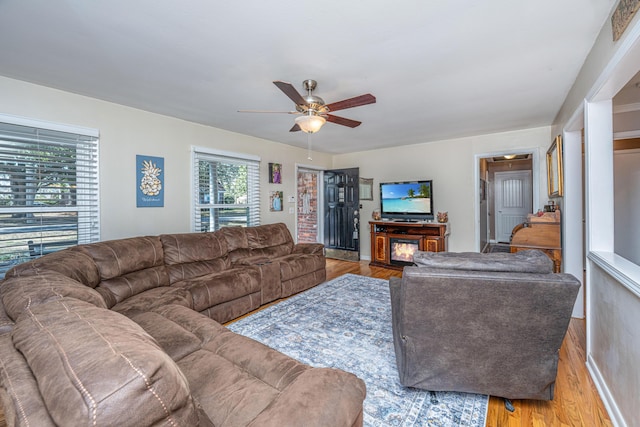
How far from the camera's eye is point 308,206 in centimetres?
654

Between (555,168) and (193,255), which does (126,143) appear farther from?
(555,168)

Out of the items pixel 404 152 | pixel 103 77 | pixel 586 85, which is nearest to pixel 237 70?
pixel 103 77

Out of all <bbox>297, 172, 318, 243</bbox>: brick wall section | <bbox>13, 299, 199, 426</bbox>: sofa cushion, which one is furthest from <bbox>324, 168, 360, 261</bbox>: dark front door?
<bbox>13, 299, 199, 426</bbox>: sofa cushion

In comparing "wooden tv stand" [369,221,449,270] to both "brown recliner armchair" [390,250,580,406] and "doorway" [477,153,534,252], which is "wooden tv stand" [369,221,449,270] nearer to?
"brown recliner armchair" [390,250,580,406]

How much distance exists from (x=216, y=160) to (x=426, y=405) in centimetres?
379

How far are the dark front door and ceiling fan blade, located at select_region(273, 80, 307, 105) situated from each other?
3.59 m

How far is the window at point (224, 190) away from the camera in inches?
153

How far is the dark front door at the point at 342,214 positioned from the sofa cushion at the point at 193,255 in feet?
10.1

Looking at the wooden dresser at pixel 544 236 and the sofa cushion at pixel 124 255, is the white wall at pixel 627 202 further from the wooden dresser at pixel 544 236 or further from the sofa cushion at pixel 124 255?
the sofa cushion at pixel 124 255

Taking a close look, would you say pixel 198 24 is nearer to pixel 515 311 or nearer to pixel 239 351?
pixel 239 351

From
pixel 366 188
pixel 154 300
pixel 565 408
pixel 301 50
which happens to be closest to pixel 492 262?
pixel 565 408

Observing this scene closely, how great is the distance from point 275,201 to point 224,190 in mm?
1002

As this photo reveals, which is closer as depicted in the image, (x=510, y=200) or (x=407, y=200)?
(x=407, y=200)

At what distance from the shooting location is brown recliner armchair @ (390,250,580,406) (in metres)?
1.45
